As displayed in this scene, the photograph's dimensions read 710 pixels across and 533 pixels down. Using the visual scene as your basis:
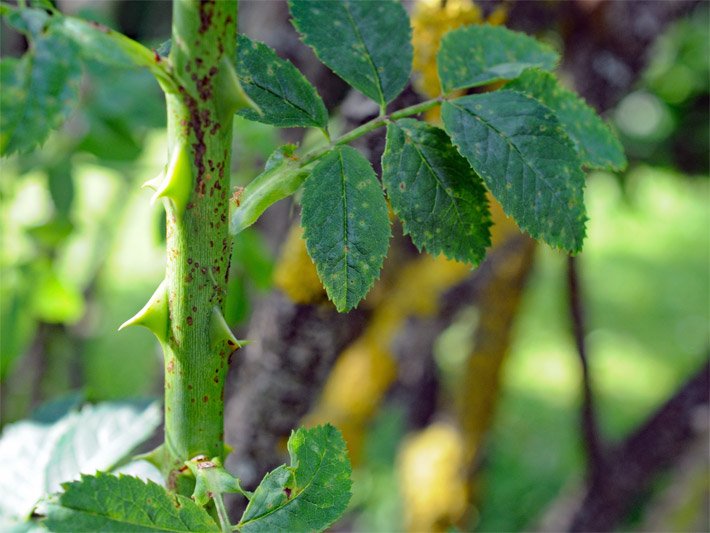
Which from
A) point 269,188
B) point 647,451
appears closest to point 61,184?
point 269,188

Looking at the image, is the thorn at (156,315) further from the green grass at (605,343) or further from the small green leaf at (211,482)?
the green grass at (605,343)

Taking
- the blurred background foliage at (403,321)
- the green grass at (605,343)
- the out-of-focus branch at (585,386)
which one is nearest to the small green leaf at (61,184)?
the blurred background foliage at (403,321)

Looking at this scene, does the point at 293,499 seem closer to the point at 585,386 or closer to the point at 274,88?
the point at 274,88

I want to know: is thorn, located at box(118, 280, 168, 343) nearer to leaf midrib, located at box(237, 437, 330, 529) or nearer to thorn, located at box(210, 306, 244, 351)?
thorn, located at box(210, 306, 244, 351)

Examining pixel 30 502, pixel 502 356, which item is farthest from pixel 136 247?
pixel 30 502

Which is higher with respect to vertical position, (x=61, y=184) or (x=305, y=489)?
(x=61, y=184)

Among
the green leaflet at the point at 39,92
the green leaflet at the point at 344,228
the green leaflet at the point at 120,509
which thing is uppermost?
the green leaflet at the point at 39,92

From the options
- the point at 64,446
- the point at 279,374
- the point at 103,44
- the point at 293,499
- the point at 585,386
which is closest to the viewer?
the point at 103,44

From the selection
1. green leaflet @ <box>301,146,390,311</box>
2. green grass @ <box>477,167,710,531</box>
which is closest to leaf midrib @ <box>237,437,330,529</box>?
green leaflet @ <box>301,146,390,311</box>
